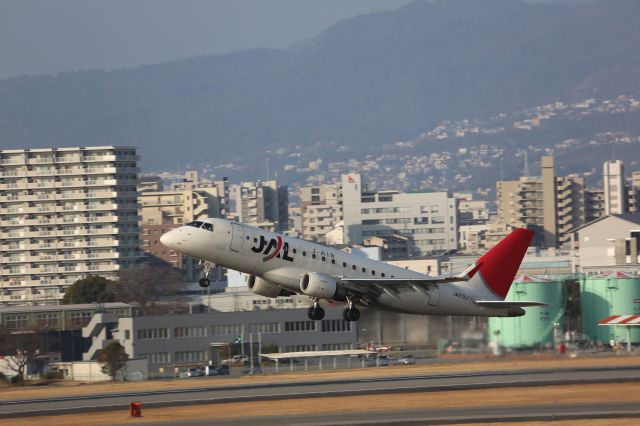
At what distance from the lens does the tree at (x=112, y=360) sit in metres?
100

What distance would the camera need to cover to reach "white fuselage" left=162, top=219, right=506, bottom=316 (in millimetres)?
67062

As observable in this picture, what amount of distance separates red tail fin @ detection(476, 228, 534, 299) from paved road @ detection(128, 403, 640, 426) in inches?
656

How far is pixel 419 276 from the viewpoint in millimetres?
73500

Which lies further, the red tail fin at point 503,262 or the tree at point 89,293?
the tree at point 89,293

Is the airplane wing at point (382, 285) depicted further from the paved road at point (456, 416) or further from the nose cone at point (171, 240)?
the paved road at point (456, 416)

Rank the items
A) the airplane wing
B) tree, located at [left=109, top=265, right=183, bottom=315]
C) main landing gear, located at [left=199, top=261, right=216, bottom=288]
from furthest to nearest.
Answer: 1. tree, located at [left=109, top=265, right=183, bottom=315]
2. the airplane wing
3. main landing gear, located at [left=199, top=261, right=216, bottom=288]

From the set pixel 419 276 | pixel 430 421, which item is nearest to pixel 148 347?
pixel 419 276

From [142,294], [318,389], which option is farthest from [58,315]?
[318,389]

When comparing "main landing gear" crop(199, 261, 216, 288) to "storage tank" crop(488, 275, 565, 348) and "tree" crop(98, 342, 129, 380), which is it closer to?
"storage tank" crop(488, 275, 565, 348)

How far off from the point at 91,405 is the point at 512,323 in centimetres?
3611

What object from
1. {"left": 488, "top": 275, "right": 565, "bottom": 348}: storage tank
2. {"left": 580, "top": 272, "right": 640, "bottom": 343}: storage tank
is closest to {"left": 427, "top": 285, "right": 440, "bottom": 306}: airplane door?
{"left": 488, "top": 275, "right": 565, "bottom": 348}: storage tank

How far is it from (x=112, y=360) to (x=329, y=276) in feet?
122

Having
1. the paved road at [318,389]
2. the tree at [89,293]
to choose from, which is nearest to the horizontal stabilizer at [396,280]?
the paved road at [318,389]

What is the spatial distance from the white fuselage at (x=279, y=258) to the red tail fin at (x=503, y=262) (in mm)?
4842
